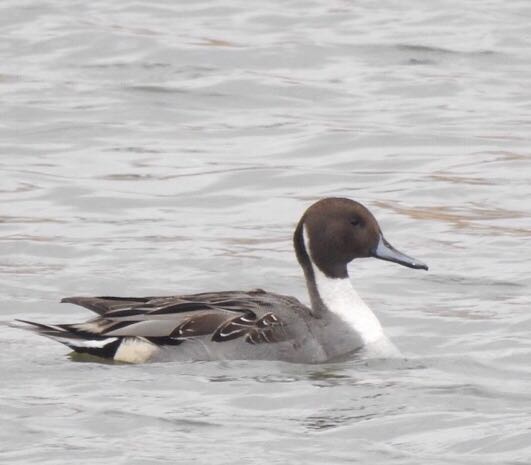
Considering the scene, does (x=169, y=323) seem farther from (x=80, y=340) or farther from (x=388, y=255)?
(x=388, y=255)

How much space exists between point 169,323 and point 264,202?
420 centimetres

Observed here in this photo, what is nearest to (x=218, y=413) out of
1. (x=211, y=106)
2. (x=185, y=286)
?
(x=185, y=286)

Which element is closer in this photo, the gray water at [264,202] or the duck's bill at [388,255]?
the gray water at [264,202]

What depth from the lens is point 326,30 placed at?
21.1 meters

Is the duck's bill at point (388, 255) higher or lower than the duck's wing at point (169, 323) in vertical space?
higher

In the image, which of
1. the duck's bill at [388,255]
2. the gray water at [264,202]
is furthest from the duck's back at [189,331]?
the duck's bill at [388,255]

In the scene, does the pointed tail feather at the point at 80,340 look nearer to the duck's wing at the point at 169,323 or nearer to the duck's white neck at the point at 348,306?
the duck's wing at the point at 169,323

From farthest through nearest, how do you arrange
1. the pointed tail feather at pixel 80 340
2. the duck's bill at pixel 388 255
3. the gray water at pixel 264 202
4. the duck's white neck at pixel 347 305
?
the duck's bill at pixel 388 255 < the duck's white neck at pixel 347 305 < the pointed tail feather at pixel 80 340 < the gray water at pixel 264 202

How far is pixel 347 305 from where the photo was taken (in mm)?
11469

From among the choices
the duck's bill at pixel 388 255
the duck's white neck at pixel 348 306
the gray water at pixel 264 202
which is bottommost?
the gray water at pixel 264 202

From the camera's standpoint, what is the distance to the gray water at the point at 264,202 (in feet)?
32.0

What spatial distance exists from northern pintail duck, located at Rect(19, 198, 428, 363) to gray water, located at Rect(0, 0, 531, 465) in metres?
0.13

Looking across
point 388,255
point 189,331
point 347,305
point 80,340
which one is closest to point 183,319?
point 189,331

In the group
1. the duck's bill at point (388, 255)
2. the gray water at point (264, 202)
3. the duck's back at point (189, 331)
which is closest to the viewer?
the gray water at point (264, 202)
